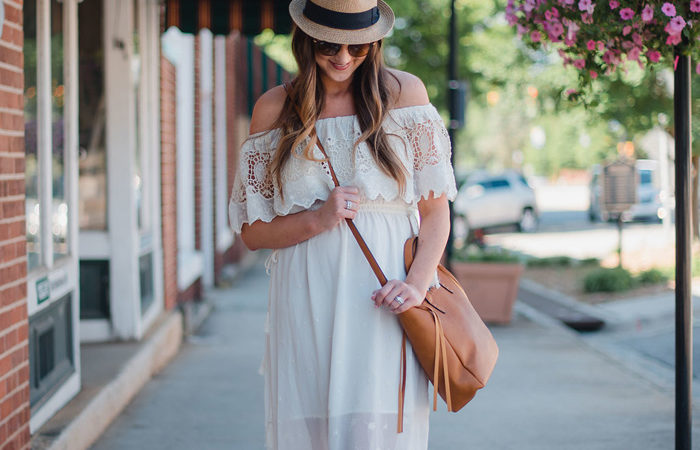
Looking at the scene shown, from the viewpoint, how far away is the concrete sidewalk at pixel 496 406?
189 inches

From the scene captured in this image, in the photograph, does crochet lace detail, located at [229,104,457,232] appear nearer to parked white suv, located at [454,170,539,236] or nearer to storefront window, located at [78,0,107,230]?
storefront window, located at [78,0,107,230]

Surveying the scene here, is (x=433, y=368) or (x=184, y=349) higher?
(x=433, y=368)

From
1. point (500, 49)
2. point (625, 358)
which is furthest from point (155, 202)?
point (500, 49)

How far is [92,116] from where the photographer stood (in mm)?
6457

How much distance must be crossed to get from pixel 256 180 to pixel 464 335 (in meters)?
0.79

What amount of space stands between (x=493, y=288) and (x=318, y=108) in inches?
262

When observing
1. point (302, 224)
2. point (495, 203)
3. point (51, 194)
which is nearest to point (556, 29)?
point (302, 224)

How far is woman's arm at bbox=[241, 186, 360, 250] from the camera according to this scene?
248 centimetres

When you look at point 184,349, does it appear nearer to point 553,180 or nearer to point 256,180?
point 256,180

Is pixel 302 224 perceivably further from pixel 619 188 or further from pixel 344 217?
pixel 619 188

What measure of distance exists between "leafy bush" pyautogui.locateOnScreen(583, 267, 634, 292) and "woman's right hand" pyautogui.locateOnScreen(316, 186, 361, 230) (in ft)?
31.2

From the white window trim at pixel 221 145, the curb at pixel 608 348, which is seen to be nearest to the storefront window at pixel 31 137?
the curb at pixel 608 348

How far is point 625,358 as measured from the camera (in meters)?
7.52

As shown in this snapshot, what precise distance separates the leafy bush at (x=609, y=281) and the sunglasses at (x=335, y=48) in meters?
9.48
